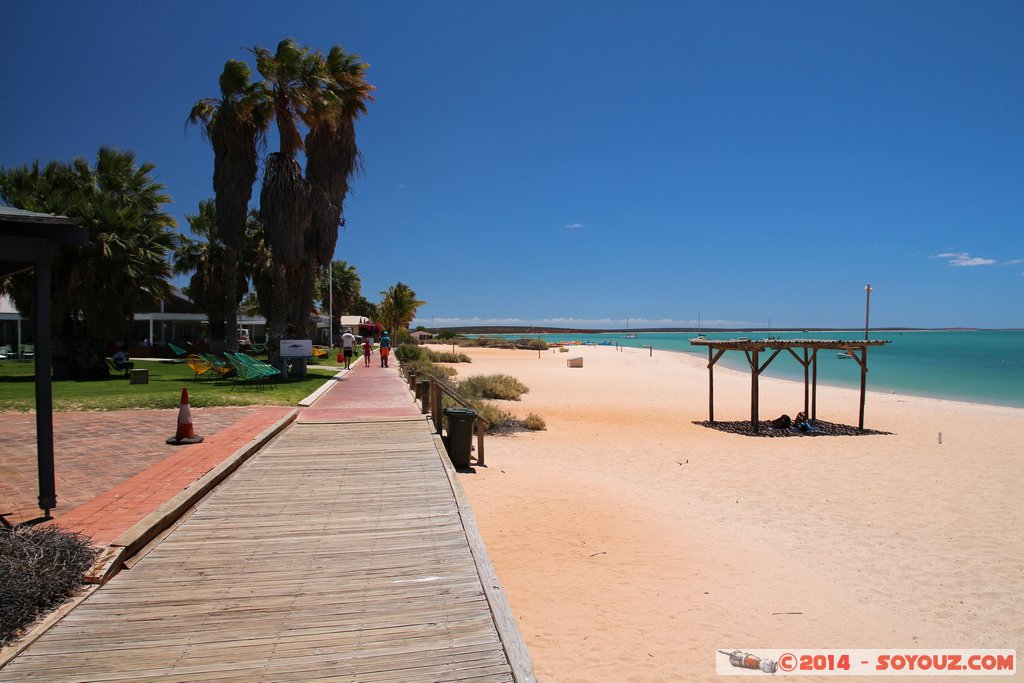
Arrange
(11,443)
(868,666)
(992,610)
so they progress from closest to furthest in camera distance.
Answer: (868,666) < (992,610) < (11,443)

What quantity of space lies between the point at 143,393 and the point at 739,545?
13526mm

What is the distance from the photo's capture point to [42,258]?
5.01 meters

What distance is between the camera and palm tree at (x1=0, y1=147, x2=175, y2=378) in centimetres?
1744

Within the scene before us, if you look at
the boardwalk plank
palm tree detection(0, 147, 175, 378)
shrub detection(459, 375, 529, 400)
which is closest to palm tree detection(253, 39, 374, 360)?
palm tree detection(0, 147, 175, 378)

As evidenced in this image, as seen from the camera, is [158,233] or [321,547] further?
[158,233]

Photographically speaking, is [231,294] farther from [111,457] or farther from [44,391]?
[44,391]

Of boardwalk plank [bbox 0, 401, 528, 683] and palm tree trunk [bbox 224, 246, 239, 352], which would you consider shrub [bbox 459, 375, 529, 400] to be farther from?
boardwalk plank [bbox 0, 401, 528, 683]

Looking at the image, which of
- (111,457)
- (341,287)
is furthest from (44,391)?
(341,287)

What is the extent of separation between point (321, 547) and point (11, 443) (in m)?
6.82

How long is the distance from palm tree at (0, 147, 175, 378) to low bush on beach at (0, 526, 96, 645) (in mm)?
15926

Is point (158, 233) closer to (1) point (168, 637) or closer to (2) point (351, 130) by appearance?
(2) point (351, 130)

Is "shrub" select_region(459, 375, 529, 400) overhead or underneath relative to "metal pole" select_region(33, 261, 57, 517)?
underneath

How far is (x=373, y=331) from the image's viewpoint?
59312 mm

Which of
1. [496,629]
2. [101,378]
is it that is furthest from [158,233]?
[496,629]
